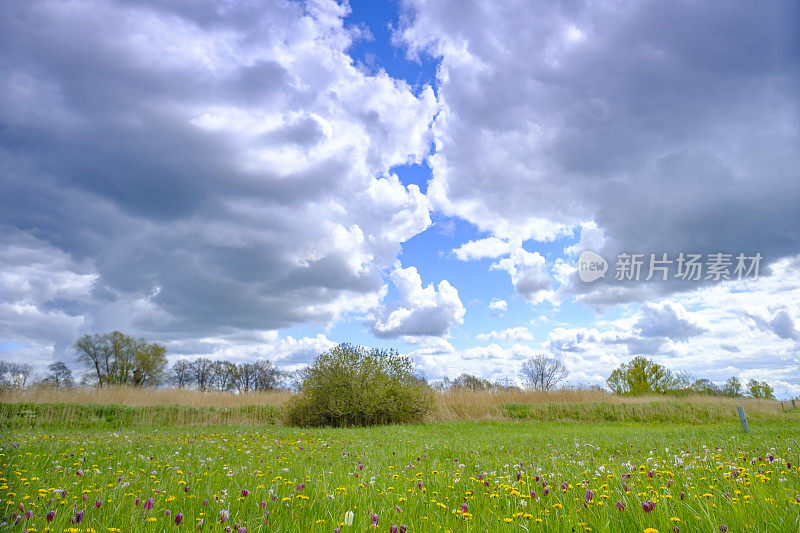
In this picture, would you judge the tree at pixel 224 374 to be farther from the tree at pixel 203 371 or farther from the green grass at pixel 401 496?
the green grass at pixel 401 496

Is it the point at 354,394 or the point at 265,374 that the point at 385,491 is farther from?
the point at 265,374

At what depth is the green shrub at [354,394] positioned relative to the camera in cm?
2497

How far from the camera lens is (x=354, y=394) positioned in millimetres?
24938

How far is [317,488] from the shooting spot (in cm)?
482

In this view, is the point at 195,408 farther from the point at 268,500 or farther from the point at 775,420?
the point at 775,420

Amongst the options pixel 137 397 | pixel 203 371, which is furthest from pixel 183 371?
pixel 137 397

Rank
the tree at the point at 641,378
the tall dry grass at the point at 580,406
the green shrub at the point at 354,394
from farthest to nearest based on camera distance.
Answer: the tree at the point at 641,378
the tall dry grass at the point at 580,406
the green shrub at the point at 354,394

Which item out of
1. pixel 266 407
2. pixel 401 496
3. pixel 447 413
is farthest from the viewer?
pixel 447 413

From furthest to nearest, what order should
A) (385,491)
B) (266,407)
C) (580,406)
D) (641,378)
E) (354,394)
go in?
1. (641,378)
2. (580,406)
3. (266,407)
4. (354,394)
5. (385,491)

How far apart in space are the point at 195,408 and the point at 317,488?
2723 centimetres

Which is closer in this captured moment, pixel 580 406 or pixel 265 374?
pixel 580 406

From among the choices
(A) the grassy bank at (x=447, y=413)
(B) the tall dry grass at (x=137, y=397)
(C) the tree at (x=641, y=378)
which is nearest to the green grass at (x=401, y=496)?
(A) the grassy bank at (x=447, y=413)

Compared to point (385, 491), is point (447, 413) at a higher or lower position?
lower

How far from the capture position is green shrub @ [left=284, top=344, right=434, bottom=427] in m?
25.0
